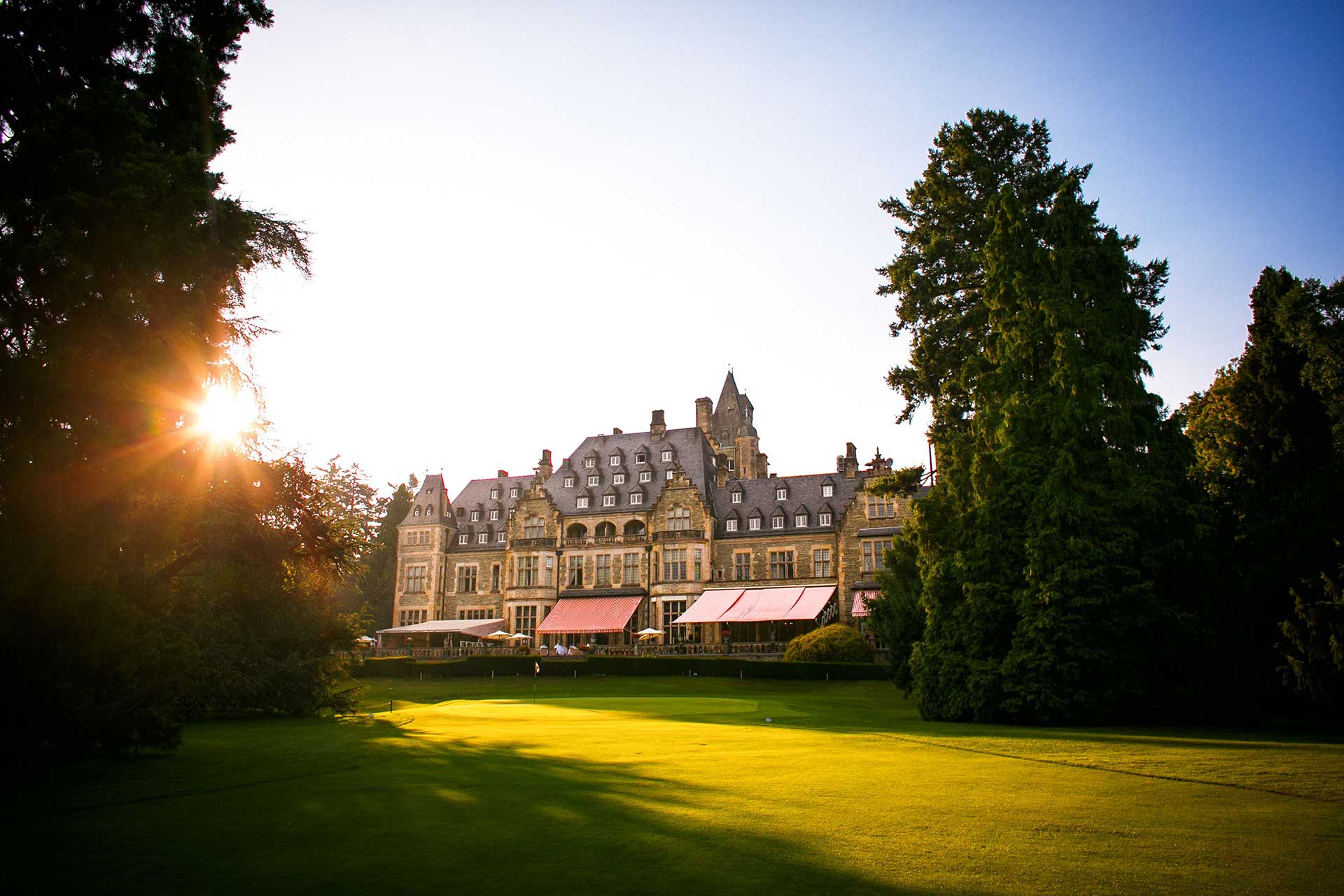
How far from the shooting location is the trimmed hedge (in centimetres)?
4000

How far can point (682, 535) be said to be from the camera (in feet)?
183

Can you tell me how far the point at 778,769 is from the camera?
11734mm

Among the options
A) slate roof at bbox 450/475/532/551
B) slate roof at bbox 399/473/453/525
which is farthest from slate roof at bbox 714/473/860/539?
slate roof at bbox 399/473/453/525

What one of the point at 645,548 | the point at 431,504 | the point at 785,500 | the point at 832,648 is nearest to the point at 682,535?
the point at 645,548

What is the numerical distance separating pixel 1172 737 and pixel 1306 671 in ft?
16.4

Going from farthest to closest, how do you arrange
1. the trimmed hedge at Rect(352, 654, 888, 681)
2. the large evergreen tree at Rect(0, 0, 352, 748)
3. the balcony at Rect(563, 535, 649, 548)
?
the balcony at Rect(563, 535, 649, 548), the trimmed hedge at Rect(352, 654, 888, 681), the large evergreen tree at Rect(0, 0, 352, 748)

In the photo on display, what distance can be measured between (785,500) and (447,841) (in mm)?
50105

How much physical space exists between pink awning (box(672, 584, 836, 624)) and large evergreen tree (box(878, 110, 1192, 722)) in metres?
24.2

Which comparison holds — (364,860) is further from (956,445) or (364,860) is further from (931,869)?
(956,445)

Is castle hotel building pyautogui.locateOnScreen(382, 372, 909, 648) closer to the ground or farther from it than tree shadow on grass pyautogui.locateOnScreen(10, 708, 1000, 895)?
farther from it

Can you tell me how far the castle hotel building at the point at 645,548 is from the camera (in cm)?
5191

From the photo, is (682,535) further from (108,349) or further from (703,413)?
(108,349)

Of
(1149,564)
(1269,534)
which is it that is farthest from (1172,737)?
(1269,534)

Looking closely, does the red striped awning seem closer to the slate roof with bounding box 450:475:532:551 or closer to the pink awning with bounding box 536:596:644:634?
the pink awning with bounding box 536:596:644:634
